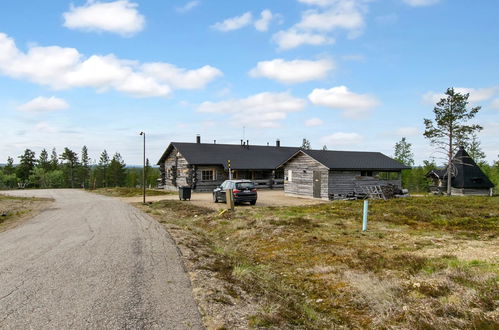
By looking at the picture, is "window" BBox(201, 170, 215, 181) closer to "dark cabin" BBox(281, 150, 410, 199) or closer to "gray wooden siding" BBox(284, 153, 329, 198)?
"gray wooden siding" BBox(284, 153, 329, 198)

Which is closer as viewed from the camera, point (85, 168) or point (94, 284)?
point (94, 284)

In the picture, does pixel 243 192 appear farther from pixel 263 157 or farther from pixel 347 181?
pixel 263 157

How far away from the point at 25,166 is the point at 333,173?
76739 millimetres

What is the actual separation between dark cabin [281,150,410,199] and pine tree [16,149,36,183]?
7088cm

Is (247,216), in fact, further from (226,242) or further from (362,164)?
(362,164)

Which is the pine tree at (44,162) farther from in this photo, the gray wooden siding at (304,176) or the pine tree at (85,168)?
the gray wooden siding at (304,176)

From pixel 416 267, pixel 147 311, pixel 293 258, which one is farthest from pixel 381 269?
pixel 147 311

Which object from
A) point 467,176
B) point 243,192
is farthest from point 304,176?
point 467,176

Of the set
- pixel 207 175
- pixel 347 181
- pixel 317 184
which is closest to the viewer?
pixel 347 181

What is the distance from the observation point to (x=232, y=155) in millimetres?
41875

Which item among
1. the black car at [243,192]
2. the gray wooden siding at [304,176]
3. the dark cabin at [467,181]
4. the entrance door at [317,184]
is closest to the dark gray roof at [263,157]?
the gray wooden siding at [304,176]

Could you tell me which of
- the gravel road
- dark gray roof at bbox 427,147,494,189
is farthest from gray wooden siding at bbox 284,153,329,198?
the gravel road

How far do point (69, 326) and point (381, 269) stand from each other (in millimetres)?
6361

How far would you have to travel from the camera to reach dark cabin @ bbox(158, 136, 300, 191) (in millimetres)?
38281
